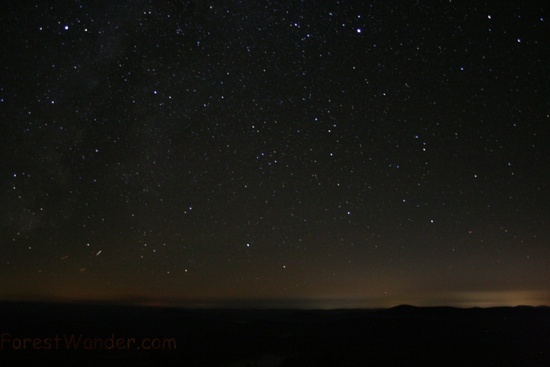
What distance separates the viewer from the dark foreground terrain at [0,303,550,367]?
24.2m

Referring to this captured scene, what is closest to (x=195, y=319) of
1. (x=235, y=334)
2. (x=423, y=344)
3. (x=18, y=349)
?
(x=235, y=334)

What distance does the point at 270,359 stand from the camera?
28.3 m

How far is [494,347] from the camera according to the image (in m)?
26.3

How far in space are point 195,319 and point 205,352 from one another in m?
16.6

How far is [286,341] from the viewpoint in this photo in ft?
118

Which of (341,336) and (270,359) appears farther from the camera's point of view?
(341,336)

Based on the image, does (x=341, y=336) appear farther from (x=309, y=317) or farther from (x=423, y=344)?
(x=309, y=317)

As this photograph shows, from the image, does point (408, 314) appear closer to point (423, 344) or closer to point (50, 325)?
point (423, 344)

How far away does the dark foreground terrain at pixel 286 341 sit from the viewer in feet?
79.5

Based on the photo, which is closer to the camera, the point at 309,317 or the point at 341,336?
the point at 341,336

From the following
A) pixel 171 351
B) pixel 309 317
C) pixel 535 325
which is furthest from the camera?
pixel 309 317

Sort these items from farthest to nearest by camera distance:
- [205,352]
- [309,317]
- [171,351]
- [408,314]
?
[309,317], [408,314], [205,352], [171,351]

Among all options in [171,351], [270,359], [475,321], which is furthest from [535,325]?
[171,351]

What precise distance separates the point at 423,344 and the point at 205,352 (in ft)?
52.1
